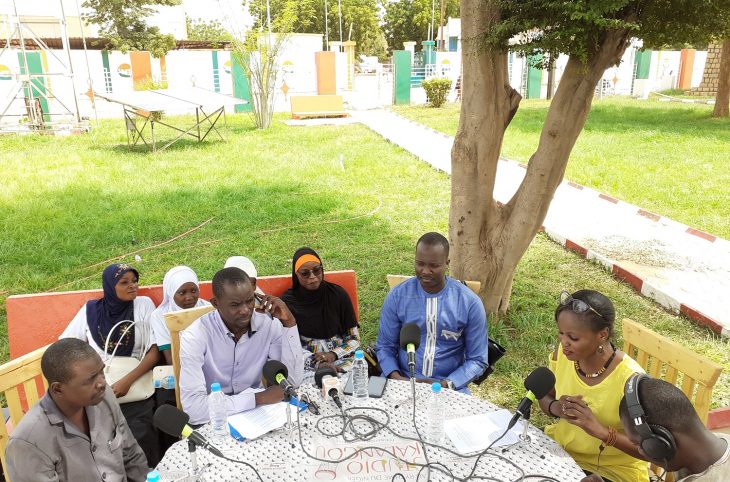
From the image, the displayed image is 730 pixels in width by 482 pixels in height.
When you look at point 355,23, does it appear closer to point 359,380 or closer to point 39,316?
point 39,316

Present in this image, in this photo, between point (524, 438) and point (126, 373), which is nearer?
point (524, 438)

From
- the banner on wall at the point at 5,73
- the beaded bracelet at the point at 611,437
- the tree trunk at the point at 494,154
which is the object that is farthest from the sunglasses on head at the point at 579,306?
the banner on wall at the point at 5,73

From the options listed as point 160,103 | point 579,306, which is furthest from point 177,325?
point 160,103

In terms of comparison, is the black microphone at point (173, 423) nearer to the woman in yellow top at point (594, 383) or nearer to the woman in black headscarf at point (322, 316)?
the woman in yellow top at point (594, 383)

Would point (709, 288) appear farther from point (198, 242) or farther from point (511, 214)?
point (198, 242)

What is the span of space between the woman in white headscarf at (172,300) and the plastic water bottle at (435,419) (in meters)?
2.05

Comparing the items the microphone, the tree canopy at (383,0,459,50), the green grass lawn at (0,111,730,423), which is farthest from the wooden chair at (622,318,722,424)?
the tree canopy at (383,0,459,50)

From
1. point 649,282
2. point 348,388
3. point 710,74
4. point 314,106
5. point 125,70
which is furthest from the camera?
point 710,74

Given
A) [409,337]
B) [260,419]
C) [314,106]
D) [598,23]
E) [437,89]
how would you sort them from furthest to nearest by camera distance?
[437,89] < [314,106] < [598,23] < [409,337] < [260,419]

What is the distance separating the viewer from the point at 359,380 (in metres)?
2.95

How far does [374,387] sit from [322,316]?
52.1 inches

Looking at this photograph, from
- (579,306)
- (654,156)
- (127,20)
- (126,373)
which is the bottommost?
(126,373)

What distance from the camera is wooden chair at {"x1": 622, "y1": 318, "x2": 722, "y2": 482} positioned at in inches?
110

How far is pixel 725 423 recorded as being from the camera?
12.2ft
